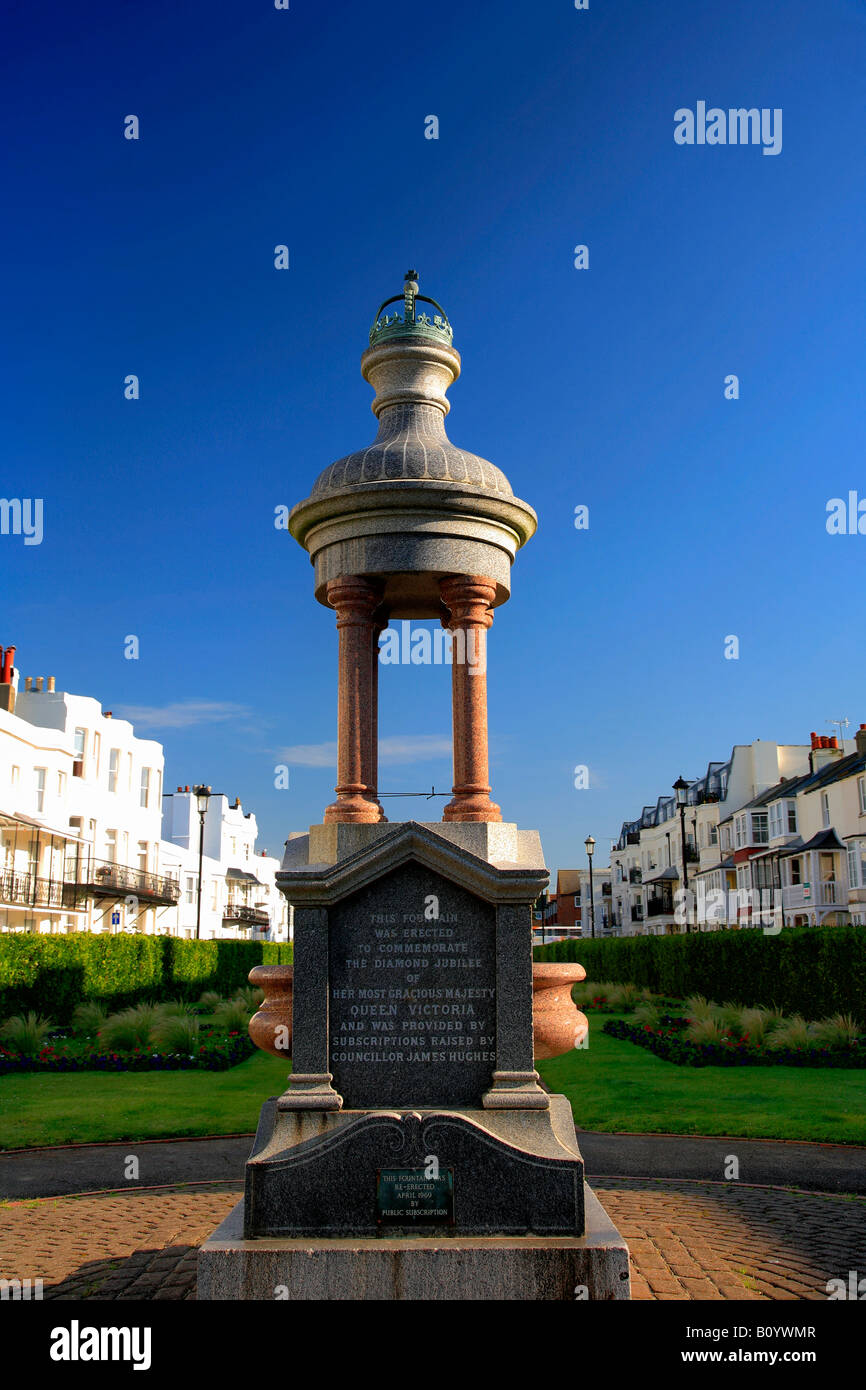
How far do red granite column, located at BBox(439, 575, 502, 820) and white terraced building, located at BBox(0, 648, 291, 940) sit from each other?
86.1ft

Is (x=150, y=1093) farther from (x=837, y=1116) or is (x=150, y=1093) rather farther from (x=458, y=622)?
(x=458, y=622)

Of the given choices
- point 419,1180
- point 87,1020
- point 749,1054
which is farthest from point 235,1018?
point 419,1180

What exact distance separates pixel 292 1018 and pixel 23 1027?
612 inches

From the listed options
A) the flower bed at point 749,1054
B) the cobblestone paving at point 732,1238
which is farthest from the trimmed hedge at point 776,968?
the cobblestone paving at point 732,1238

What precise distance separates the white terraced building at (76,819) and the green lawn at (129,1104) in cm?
1541

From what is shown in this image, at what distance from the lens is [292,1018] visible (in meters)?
6.32

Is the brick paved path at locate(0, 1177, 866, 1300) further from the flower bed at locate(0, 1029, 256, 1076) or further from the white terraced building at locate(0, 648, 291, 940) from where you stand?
the white terraced building at locate(0, 648, 291, 940)

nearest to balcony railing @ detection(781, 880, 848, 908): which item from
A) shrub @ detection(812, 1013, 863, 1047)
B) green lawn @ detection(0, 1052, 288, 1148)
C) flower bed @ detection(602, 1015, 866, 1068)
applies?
shrub @ detection(812, 1013, 863, 1047)

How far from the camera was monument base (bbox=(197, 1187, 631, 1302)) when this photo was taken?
537 cm

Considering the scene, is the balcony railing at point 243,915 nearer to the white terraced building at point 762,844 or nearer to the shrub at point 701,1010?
the white terraced building at point 762,844

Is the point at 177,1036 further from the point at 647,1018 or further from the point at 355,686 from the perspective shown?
the point at 355,686

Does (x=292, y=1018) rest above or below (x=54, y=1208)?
above

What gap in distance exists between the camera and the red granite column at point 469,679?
7824 millimetres
